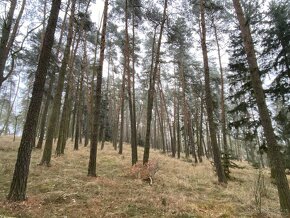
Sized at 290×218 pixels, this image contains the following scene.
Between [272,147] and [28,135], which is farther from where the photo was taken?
[272,147]

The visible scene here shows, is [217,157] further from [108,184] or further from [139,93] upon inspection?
[139,93]

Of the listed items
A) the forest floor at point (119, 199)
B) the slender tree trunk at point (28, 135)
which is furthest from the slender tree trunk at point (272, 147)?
the slender tree trunk at point (28, 135)

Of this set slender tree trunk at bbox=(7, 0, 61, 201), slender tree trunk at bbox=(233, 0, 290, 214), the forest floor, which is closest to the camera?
the forest floor

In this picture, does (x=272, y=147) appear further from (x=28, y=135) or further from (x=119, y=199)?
(x=28, y=135)

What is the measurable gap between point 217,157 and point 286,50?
694 cm

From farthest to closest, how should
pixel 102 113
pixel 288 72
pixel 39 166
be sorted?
1. pixel 102 113
2. pixel 288 72
3. pixel 39 166

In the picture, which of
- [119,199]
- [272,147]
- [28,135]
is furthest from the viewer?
[119,199]

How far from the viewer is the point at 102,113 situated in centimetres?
3344

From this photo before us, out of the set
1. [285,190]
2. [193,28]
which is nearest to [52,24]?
[285,190]

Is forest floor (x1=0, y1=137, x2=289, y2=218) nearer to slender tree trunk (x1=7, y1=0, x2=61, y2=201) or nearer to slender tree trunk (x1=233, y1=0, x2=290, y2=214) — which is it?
slender tree trunk (x1=7, y1=0, x2=61, y2=201)

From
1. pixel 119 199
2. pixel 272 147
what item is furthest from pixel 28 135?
pixel 272 147

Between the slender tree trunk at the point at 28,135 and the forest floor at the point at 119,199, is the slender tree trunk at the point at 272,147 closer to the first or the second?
the forest floor at the point at 119,199

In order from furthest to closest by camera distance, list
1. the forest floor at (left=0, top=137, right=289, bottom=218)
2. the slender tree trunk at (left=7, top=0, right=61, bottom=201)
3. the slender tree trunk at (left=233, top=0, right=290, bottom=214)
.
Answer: the slender tree trunk at (left=233, top=0, right=290, bottom=214) → the slender tree trunk at (left=7, top=0, right=61, bottom=201) → the forest floor at (left=0, top=137, right=289, bottom=218)

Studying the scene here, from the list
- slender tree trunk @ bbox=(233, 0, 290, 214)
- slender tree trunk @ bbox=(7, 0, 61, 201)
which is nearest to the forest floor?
slender tree trunk @ bbox=(7, 0, 61, 201)
